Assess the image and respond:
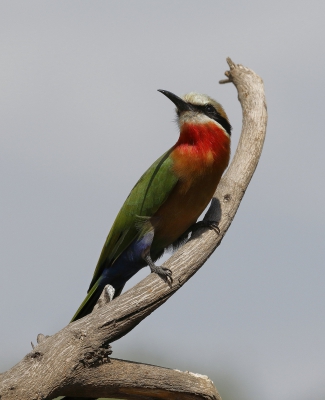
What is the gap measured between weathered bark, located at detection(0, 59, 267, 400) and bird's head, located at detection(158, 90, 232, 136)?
832mm

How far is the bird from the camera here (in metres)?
4.90

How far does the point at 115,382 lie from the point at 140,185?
1.63 m

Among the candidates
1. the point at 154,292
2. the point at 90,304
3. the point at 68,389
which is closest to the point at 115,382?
the point at 68,389

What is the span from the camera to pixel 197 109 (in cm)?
510

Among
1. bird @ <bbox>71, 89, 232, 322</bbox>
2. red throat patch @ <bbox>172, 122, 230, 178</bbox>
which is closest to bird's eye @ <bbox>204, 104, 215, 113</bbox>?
bird @ <bbox>71, 89, 232, 322</bbox>

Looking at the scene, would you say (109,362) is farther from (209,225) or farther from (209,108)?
(209,108)

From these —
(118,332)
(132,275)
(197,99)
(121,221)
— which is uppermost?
(197,99)

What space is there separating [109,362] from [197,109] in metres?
2.00

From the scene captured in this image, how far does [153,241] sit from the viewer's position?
512cm

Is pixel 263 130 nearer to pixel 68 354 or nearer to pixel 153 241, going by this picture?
pixel 153 241

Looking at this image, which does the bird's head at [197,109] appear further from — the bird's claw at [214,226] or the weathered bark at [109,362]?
the weathered bark at [109,362]

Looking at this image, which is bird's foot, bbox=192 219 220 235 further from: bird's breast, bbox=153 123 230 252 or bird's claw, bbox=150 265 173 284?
bird's claw, bbox=150 265 173 284

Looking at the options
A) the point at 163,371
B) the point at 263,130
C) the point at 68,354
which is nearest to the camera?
the point at 68,354

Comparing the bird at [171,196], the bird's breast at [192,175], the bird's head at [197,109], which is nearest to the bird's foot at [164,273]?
the bird at [171,196]
